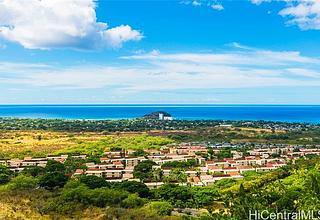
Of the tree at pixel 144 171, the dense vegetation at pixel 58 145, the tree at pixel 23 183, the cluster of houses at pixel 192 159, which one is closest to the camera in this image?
the tree at pixel 23 183

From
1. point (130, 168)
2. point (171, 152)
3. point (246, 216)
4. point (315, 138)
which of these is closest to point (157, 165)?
point (130, 168)

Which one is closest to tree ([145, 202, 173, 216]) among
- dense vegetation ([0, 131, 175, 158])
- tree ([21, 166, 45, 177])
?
tree ([21, 166, 45, 177])

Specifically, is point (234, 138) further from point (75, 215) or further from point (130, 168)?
point (75, 215)

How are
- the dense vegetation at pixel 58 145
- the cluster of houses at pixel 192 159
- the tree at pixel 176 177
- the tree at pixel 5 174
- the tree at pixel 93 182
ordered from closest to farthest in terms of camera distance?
the tree at pixel 93 182
the tree at pixel 5 174
the tree at pixel 176 177
the cluster of houses at pixel 192 159
the dense vegetation at pixel 58 145

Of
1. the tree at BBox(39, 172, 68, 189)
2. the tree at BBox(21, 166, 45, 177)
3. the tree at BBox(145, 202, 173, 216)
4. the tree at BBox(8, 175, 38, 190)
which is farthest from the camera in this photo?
the tree at BBox(21, 166, 45, 177)

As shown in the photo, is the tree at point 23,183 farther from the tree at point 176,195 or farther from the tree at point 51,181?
the tree at point 176,195

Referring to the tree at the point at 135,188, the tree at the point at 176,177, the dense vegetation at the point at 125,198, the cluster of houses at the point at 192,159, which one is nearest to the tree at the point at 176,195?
the dense vegetation at the point at 125,198

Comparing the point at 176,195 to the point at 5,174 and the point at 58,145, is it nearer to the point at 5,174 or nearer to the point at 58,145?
the point at 5,174

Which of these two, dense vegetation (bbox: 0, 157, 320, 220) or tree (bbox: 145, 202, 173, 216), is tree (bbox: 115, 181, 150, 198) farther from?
tree (bbox: 145, 202, 173, 216)

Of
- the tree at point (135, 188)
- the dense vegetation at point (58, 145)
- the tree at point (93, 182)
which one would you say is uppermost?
the dense vegetation at point (58, 145)
